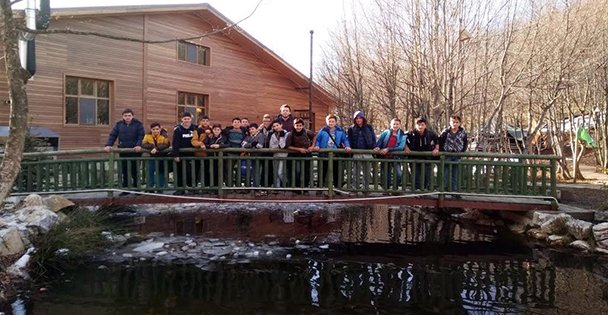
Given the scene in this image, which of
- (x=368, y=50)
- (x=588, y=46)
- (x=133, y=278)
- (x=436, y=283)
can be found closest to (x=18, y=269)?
(x=133, y=278)

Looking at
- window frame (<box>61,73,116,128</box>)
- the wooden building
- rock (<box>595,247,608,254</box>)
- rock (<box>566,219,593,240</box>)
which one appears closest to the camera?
rock (<box>595,247,608,254</box>)

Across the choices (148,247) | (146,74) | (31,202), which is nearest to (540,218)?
(148,247)

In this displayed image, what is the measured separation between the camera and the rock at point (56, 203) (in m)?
7.90

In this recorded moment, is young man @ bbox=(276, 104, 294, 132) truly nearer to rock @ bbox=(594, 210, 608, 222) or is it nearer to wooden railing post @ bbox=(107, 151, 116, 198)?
wooden railing post @ bbox=(107, 151, 116, 198)

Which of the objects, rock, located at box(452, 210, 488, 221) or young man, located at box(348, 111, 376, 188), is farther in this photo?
rock, located at box(452, 210, 488, 221)

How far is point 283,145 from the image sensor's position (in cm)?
859

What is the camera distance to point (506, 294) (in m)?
5.77

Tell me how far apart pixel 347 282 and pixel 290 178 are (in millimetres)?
2811

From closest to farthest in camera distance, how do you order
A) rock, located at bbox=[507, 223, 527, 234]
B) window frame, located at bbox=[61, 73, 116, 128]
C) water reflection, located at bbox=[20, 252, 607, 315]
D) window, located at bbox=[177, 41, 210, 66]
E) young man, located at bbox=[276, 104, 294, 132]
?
water reflection, located at bbox=[20, 252, 607, 315], young man, located at bbox=[276, 104, 294, 132], rock, located at bbox=[507, 223, 527, 234], window frame, located at bbox=[61, 73, 116, 128], window, located at bbox=[177, 41, 210, 66]

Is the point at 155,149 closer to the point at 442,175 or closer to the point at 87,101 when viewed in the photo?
the point at 442,175

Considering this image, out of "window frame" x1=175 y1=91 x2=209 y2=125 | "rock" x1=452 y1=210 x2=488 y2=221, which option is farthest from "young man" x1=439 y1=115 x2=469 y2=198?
"window frame" x1=175 y1=91 x2=209 y2=125

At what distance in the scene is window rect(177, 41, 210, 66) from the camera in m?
17.1

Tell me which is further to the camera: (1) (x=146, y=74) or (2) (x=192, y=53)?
(2) (x=192, y=53)

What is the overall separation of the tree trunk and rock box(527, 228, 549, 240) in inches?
319
